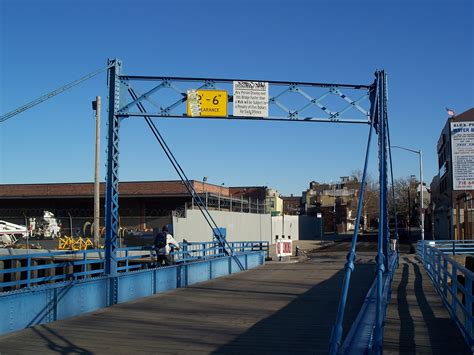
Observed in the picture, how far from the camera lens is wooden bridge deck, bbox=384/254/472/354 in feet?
26.2

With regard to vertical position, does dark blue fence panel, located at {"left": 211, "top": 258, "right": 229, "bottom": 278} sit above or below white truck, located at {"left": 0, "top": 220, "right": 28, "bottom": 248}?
below

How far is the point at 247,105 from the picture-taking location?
1549 cm

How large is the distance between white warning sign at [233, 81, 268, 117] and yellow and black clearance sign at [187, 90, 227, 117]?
37 cm

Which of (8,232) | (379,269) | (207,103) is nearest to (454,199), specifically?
(8,232)

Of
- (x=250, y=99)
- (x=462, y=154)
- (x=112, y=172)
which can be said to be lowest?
(x=112, y=172)

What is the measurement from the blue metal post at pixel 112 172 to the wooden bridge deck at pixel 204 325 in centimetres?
143

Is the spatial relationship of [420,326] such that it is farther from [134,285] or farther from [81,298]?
[134,285]

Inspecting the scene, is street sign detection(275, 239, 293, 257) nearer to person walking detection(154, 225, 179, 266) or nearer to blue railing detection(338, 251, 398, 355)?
person walking detection(154, 225, 179, 266)

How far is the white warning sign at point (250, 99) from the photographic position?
15.5m

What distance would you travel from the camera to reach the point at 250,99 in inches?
610

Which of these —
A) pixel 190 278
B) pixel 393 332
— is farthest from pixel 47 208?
pixel 393 332

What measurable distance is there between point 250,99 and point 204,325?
7.40m

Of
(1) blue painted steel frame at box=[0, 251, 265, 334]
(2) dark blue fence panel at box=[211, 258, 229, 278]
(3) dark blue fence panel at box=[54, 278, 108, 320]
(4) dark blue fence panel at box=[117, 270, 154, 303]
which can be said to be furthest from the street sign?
(3) dark blue fence panel at box=[54, 278, 108, 320]

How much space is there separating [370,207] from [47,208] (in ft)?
258
